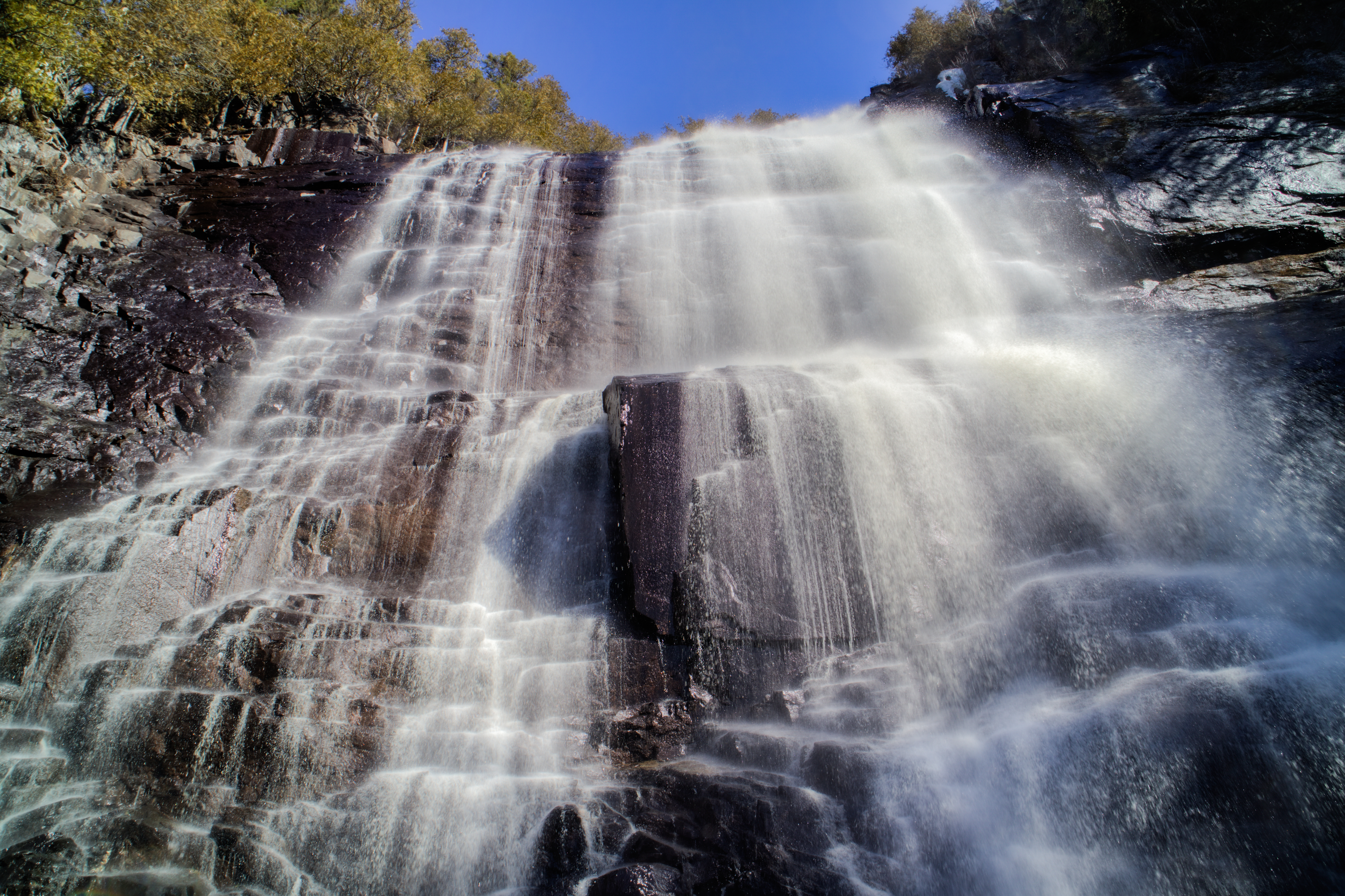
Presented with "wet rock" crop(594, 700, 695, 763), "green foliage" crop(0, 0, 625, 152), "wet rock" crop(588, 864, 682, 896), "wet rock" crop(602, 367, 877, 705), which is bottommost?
"wet rock" crop(588, 864, 682, 896)

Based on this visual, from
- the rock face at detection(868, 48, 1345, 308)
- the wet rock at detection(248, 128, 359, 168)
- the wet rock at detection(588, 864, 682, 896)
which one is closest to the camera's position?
the wet rock at detection(588, 864, 682, 896)

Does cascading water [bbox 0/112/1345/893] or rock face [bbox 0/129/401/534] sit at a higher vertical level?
rock face [bbox 0/129/401/534]

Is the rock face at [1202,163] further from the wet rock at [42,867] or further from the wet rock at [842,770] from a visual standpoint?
the wet rock at [42,867]

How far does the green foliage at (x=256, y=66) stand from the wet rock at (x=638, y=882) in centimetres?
1762

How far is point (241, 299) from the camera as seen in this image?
37.2 feet

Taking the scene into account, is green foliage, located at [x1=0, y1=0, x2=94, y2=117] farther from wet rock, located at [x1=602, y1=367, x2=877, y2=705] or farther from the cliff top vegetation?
the cliff top vegetation

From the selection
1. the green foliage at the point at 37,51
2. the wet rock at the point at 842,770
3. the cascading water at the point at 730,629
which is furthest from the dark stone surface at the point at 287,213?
the wet rock at the point at 842,770

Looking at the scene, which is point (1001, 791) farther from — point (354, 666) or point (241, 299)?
point (241, 299)

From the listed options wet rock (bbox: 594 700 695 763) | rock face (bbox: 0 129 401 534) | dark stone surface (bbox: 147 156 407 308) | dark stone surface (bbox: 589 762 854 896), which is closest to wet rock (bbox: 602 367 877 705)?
wet rock (bbox: 594 700 695 763)

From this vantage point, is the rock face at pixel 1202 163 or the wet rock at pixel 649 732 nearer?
the wet rock at pixel 649 732

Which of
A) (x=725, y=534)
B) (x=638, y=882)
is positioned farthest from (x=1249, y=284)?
(x=638, y=882)

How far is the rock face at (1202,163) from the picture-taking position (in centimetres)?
971

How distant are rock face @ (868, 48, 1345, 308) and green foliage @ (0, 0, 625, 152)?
19089 millimetres

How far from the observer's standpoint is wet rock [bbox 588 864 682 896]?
4301mm
